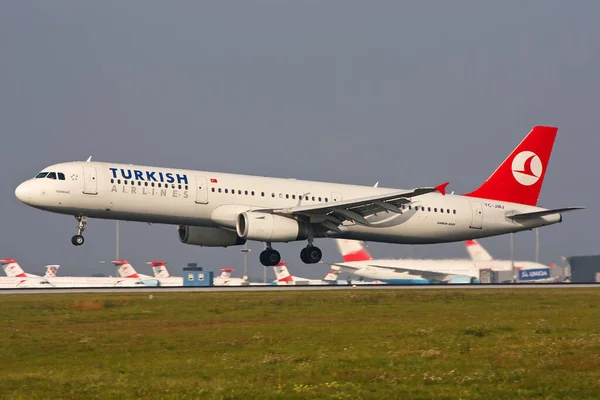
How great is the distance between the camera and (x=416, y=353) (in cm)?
2216

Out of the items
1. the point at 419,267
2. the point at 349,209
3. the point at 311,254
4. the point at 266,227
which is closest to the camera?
the point at 266,227

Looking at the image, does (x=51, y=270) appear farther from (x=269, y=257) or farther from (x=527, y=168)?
(x=527, y=168)

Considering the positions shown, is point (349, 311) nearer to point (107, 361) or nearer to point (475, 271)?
point (107, 361)

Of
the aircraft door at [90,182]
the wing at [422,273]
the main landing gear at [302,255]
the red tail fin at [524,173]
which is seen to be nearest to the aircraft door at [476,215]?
the red tail fin at [524,173]

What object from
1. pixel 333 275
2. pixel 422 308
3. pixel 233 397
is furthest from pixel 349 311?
pixel 333 275

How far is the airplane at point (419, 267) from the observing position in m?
85.9

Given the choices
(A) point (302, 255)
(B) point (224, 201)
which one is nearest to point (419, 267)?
(A) point (302, 255)

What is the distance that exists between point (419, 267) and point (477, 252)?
19.0ft

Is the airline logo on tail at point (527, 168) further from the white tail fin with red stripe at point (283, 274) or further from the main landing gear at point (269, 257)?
the white tail fin with red stripe at point (283, 274)

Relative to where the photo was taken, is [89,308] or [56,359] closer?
[56,359]

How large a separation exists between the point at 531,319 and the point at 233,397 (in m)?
15.6

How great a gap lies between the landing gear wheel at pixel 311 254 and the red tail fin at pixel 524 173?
392 inches

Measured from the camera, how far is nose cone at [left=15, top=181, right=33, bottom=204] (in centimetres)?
4334

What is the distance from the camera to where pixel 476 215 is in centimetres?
5172
